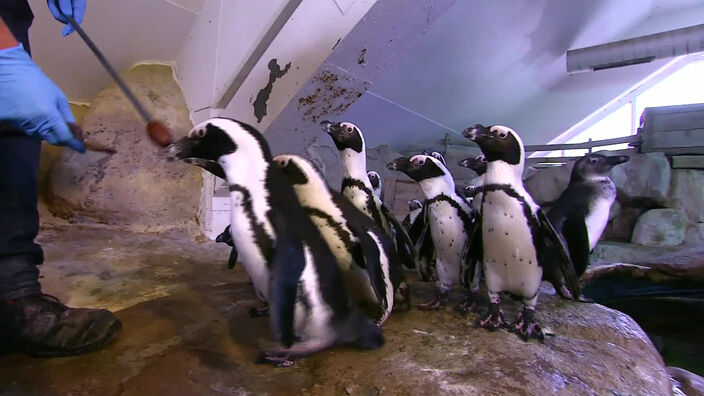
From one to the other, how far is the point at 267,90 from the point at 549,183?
5.67 metres

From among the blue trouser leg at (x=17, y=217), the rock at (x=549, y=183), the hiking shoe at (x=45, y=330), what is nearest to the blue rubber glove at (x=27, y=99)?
the blue trouser leg at (x=17, y=217)

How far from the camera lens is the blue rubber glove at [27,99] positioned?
1.14 m

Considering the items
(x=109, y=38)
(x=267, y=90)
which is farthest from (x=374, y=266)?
(x=109, y=38)

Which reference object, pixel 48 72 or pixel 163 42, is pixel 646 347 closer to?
pixel 163 42

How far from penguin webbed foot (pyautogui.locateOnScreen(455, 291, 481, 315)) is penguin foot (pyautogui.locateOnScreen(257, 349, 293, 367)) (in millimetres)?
838

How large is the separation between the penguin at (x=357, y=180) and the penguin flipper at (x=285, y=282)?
0.94 m

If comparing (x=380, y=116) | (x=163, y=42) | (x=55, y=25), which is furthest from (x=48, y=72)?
(x=380, y=116)

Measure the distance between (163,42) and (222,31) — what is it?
649mm

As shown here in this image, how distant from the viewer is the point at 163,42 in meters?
2.97

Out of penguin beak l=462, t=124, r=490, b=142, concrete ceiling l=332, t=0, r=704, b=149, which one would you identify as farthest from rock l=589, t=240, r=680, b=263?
penguin beak l=462, t=124, r=490, b=142

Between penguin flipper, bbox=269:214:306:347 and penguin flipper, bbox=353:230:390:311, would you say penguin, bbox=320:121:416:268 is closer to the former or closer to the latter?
penguin flipper, bbox=353:230:390:311

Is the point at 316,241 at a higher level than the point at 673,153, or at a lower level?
lower

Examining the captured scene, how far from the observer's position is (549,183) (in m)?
6.77

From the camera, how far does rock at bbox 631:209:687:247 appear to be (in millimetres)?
6016
